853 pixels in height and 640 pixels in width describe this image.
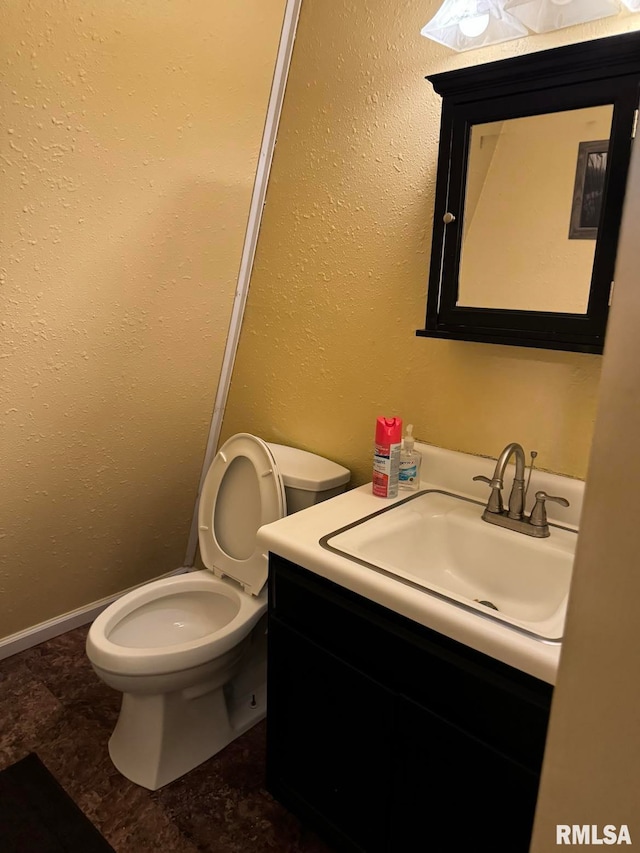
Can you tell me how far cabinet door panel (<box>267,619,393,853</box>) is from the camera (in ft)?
3.90

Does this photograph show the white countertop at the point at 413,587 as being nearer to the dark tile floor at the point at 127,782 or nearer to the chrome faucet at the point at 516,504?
the chrome faucet at the point at 516,504

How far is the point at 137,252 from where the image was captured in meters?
1.67

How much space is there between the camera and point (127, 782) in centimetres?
158

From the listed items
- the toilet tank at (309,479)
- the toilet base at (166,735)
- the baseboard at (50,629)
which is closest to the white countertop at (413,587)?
the toilet tank at (309,479)

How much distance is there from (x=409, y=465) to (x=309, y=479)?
31cm

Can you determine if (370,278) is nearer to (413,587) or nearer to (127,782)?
(413,587)

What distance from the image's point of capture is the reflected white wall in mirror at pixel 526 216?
1229 millimetres

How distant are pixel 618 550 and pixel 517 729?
0.74 metres

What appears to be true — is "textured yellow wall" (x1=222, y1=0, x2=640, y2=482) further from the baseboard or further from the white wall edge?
the baseboard

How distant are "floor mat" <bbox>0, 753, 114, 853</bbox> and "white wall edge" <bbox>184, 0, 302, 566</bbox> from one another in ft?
3.55

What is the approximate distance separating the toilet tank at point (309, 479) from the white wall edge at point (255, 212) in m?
0.47

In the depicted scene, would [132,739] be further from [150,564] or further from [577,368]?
[577,368]

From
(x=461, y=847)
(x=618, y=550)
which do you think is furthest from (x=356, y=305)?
(x=618, y=550)

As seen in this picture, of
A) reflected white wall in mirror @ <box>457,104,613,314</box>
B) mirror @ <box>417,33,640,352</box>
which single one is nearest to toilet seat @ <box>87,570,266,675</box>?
mirror @ <box>417,33,640,352</box>
